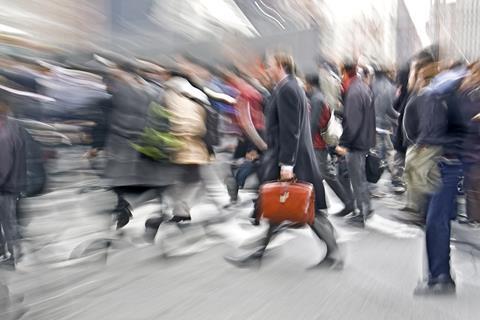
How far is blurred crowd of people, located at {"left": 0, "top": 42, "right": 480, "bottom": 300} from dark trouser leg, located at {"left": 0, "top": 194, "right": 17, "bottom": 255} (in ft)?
0.04

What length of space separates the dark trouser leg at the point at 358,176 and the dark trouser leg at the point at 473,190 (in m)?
1.98

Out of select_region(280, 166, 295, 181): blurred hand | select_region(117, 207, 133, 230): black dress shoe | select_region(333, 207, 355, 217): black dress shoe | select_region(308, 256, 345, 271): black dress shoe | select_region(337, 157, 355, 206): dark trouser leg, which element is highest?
select_region(280, 166, 295, 181): blurred hand

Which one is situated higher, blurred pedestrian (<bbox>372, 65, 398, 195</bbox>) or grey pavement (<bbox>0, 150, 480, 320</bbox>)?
blurred pedestrian (<bbox>372, 65, 398, 195</bbox>)

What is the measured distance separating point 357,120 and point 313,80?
0.89 m

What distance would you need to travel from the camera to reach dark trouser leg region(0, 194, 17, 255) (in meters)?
4.32

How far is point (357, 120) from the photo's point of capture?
6406 mm

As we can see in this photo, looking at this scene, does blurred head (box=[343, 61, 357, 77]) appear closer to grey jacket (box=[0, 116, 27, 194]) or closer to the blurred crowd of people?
the blurred crowd of people

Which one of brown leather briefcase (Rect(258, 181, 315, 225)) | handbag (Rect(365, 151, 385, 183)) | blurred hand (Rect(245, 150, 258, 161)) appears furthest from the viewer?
handbag (Rect(365, 151, 385, 183))

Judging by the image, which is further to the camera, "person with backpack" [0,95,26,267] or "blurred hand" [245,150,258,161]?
"blurred hand" [245,150,258,161]

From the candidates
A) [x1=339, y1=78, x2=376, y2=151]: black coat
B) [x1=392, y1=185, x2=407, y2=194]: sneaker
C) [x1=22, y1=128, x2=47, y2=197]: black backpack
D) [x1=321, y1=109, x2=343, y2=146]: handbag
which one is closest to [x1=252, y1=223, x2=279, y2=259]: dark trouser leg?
[x1=22, y1=128, x2=47, y2=197]: black backpack

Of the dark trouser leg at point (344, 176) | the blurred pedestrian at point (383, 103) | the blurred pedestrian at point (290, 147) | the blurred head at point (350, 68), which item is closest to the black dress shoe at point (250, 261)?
the blurred pedestrian at point (290, 147)

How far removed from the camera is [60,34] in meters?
8.55

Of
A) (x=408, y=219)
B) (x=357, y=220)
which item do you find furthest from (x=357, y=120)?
(x=408, y=219)

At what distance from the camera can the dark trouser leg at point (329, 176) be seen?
6.76 meters
